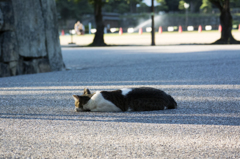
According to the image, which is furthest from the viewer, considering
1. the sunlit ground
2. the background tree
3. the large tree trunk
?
the background tree

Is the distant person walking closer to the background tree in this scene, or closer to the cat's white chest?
the background tree

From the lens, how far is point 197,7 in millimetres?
61406

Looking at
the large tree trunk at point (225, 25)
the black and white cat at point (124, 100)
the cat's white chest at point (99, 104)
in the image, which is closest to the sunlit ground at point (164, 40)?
the large tree trunk at point (225, 25)

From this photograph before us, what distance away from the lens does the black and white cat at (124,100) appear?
4078 millimetres

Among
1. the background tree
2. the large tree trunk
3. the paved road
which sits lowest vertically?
the paved road

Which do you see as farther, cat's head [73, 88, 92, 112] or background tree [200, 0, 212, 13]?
background tree [200, 0, 212, 13]

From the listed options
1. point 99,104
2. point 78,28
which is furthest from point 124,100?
point 78,28

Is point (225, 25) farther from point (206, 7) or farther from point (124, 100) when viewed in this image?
point (206, 7)

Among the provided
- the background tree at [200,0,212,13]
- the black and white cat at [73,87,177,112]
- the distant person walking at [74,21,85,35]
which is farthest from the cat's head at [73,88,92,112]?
the background tree at [200,0,212,13]

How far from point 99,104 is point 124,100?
0.98 ft

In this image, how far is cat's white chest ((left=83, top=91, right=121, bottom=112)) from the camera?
13.4 feet

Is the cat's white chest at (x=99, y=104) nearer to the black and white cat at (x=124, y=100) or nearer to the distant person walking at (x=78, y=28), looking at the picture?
the black and white cat at (x=124, y=100)

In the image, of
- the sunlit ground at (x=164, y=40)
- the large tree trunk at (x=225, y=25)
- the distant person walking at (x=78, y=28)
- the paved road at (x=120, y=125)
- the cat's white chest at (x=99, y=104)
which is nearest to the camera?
the paved road at (x=120, y=125)

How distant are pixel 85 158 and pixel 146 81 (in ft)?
13.4
